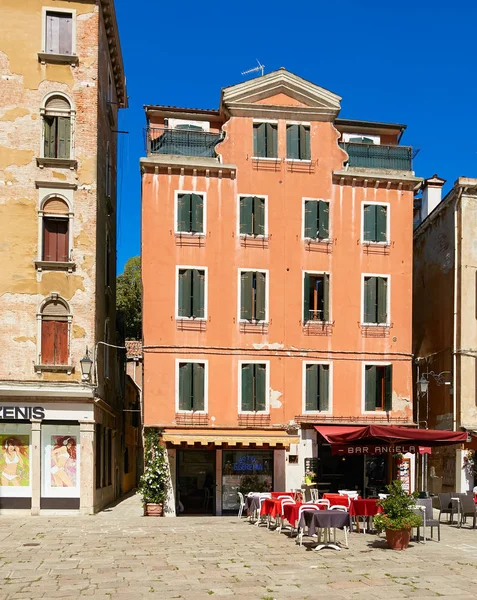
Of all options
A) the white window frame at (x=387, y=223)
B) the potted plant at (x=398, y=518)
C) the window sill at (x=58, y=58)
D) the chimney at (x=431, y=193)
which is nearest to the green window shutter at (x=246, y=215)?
the white window frame at (x=387, y=223)

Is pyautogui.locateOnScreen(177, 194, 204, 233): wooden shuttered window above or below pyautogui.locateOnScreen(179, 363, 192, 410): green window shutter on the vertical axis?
above

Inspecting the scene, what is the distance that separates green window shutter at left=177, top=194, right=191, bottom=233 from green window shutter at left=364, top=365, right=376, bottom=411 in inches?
349

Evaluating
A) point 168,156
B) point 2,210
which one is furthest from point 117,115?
point 2,210

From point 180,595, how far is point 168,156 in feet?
65.5

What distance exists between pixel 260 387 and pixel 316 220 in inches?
271

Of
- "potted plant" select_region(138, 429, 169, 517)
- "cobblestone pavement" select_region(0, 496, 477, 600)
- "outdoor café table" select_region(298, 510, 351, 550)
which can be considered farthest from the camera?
"potted plant" select_region(138, 429, 169, 517)

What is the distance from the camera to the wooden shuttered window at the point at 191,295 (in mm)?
29594

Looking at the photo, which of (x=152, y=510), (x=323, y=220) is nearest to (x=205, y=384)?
(x=152, y=510)

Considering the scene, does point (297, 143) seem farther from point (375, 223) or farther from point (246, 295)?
point (246, 295)

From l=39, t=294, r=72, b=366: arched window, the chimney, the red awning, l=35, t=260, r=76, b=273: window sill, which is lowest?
the red awning

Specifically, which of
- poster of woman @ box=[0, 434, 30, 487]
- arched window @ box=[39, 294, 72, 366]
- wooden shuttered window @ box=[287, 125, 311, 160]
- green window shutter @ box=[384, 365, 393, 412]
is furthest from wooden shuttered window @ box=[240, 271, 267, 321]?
poster of woman @ box=[0, 434, 30, 487]

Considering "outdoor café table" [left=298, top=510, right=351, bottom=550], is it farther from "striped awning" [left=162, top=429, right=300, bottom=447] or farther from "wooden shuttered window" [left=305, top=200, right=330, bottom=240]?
"wooden shuttered window" [left=305, top=200, right=330, bottom=240]

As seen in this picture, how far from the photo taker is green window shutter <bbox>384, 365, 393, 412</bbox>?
100.0ft

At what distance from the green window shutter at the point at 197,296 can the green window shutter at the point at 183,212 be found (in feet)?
5.62
